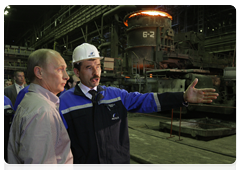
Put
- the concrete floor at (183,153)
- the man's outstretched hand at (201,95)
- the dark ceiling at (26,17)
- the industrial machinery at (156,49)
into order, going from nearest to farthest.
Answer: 1. the man's outstretched hand at (201,95)
2. the concrete floor at (183,153)
3. the industrial machinery at (156,49)
4. the dark ceiling at (26,17)

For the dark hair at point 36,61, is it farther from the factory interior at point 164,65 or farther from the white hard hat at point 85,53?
the factory interior at point 164,65

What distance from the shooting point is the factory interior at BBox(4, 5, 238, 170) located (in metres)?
4.85

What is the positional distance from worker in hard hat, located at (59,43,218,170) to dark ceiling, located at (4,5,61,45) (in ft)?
98.4

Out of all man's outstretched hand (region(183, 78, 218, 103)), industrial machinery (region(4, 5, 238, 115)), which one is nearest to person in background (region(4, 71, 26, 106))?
man's outstretched hand (region(183, 78, 218, 103))

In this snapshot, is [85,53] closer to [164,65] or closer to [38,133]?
[38,133]

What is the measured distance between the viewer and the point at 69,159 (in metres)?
1.30

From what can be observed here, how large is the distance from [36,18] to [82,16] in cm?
1684

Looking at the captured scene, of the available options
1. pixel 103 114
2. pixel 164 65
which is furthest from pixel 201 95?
pixel 164 65

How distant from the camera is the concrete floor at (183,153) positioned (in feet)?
12.7

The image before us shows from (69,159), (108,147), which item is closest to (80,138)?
(108,147)

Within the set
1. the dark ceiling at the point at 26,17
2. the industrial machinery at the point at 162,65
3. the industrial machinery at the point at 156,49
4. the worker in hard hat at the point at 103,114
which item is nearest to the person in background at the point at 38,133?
the worker in hard hat at the point at 103,114

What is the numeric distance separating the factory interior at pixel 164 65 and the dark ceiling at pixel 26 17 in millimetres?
174

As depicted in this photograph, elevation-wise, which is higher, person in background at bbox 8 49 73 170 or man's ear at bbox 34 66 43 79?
man's ear at bbox 34 66 43 79

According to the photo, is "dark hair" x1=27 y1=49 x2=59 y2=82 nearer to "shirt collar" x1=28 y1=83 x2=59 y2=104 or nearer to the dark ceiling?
"shirt collar" x1=28 y1=83 x2=59 y2=104
